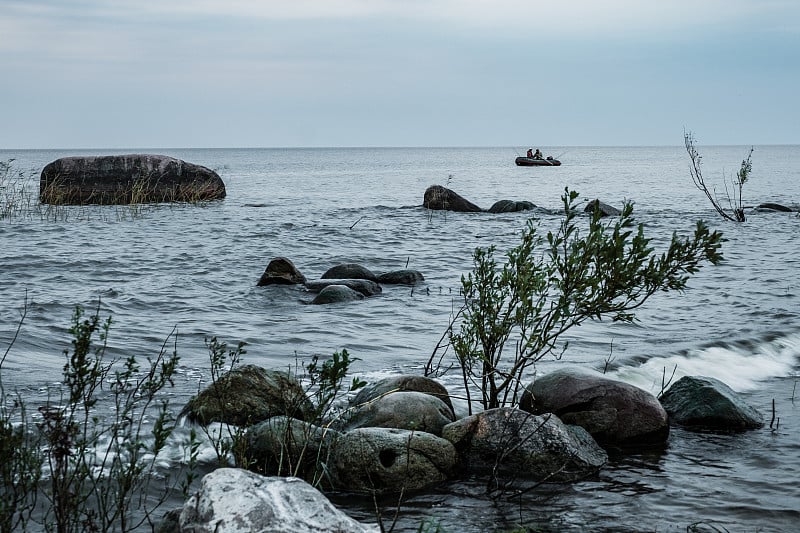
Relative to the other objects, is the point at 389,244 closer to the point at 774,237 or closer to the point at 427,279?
the point at 427,279

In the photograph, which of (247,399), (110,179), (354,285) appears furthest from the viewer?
(110,179)

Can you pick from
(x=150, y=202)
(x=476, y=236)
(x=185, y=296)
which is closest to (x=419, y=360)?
(x=185, y=296)

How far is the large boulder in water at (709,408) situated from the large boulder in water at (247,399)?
3.89 meters

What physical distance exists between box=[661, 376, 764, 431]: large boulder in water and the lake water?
0.24 metres

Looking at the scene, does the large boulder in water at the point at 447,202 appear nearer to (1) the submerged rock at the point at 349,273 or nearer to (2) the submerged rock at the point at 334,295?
(1) the submerged rock at the point at 349,273

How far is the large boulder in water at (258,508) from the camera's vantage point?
404 centimetres

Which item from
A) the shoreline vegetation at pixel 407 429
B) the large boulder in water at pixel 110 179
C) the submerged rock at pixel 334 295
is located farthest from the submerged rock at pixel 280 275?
the large boulder in water at pixel 110 179

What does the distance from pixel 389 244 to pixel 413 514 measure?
17540mm

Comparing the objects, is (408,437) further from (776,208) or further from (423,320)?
(776,208)

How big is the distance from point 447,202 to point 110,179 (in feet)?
45.1

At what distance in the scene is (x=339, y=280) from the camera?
15695 mm

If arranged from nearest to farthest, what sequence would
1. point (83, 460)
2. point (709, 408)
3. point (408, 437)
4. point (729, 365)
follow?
point (83, 460), point (408, 437), point (709, 408), point (729, 365)

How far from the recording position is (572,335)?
1211 centimetres

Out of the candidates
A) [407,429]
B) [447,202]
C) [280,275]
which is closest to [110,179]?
[447,202]
